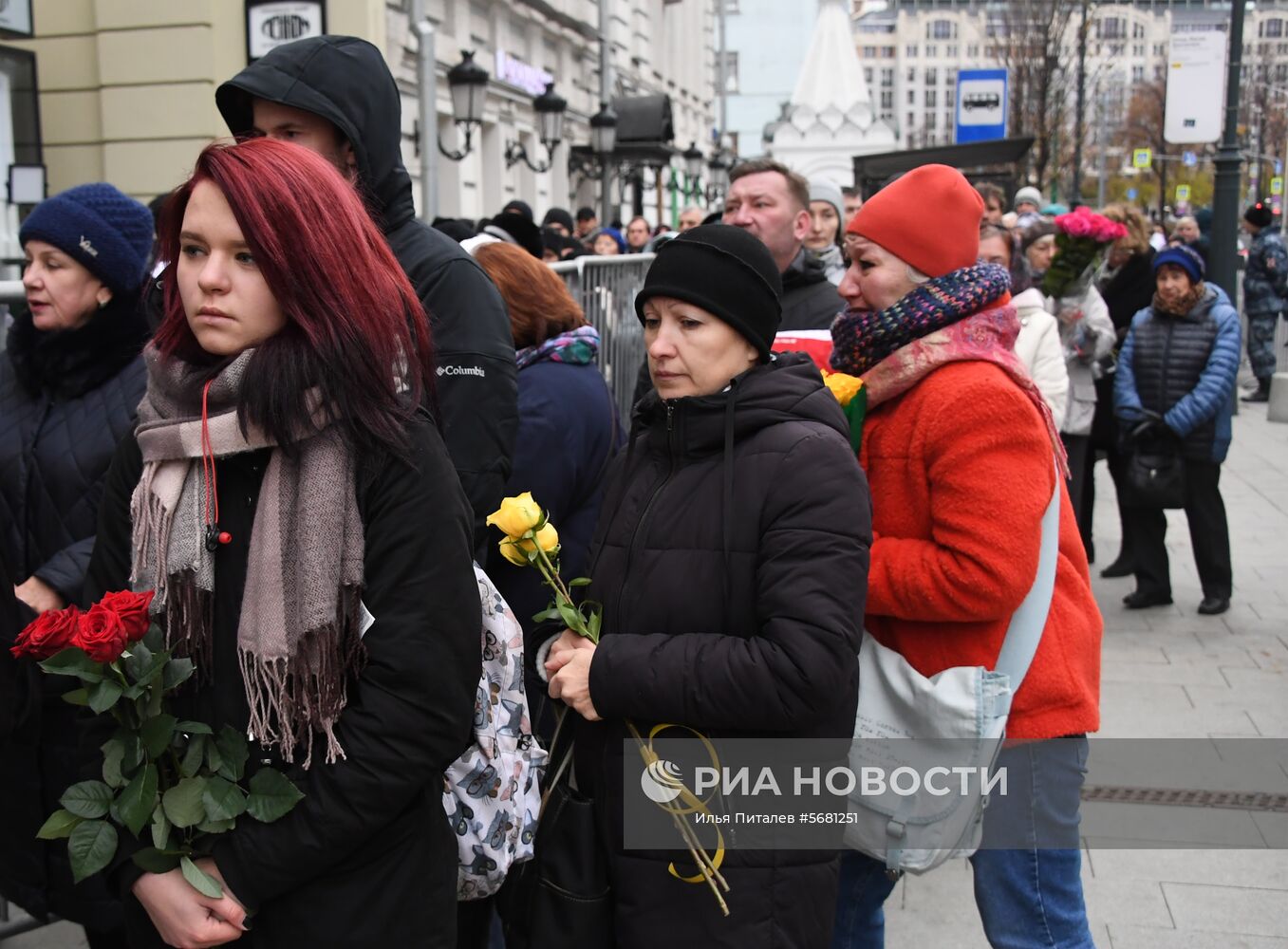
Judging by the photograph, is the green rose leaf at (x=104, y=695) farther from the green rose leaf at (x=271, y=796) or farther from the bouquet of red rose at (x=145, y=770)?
the green rose leaf at (x=271, y=796)

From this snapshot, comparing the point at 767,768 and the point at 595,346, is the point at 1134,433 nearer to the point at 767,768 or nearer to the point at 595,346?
the point at 595,346

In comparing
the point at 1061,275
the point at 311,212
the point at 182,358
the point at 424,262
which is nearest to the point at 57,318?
the point at 424,262

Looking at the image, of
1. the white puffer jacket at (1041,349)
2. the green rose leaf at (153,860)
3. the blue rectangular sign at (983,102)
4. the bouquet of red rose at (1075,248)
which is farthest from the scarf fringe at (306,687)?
the blue rectangular sign at (983,102)

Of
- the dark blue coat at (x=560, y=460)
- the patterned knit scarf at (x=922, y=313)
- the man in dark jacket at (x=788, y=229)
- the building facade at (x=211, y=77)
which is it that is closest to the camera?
the patterned knit scarf at (x=922, y=313)

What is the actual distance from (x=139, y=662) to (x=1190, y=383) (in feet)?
20.9

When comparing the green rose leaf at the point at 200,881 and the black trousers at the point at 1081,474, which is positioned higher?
the green rose leaf at the point at 200,881

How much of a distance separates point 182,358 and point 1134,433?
607cm

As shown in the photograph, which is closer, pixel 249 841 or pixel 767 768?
pixel 249 841

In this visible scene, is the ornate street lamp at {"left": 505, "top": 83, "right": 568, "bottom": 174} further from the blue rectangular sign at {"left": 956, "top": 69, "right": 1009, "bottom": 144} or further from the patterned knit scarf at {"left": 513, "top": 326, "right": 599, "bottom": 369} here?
the patterned knit scarf at {"left": 513, "top": 326, "right": 599, "bottom": 369}

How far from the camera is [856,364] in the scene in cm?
292

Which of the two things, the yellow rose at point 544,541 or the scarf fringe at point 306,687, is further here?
the yellow rose at point 544,541

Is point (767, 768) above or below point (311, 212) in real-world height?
below

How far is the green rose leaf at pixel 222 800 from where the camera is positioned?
6.40ft

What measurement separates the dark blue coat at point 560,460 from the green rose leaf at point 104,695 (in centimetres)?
→ 152
